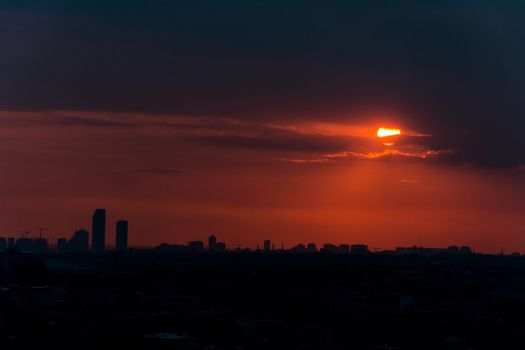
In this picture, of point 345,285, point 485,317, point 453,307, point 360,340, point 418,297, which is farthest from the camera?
point 345,285

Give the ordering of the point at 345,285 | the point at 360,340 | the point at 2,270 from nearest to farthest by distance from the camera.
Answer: the point at 360,340, the point at 345,285, the point at 2,270

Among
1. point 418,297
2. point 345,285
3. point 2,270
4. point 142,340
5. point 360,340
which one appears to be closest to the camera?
point 142,340

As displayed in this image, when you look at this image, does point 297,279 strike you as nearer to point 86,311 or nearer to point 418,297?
point 418,297

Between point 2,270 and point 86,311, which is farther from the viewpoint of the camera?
point 2,270

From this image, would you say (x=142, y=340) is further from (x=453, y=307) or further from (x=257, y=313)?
(x=453, y=307)

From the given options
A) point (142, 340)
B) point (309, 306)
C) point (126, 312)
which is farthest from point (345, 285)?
point (142, 340)

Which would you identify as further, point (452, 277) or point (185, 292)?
point (452, 277)

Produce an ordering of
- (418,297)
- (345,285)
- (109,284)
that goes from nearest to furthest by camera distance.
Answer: (418,297)
(109,284)
(345,285)

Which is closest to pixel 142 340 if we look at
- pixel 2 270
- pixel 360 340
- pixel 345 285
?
pixel 360 340
